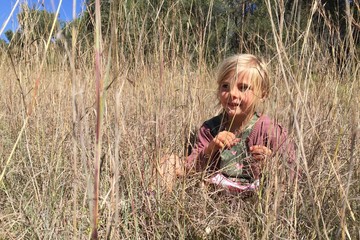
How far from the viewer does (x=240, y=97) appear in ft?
3.57

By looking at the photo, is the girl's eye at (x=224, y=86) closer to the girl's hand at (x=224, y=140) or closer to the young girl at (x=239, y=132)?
the young girl at (x=239, y=132)

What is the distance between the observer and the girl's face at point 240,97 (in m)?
1.09

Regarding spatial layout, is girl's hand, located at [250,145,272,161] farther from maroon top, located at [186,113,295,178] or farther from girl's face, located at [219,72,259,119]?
girl's face, located at [219,72,259,119]

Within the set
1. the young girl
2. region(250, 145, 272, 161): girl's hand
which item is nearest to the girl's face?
the young girl

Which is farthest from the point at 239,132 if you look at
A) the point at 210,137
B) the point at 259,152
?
the point at 259,152

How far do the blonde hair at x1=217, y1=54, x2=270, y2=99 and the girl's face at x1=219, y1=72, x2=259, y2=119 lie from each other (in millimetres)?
11

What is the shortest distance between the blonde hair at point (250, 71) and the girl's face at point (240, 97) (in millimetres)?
11

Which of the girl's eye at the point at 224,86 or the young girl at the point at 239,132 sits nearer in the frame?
the young girl at the point at 239,132

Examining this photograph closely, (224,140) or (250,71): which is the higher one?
(250,71)

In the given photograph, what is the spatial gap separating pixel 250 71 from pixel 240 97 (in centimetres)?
9

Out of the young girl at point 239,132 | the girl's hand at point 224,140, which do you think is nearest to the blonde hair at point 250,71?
the young girl at point 239,132

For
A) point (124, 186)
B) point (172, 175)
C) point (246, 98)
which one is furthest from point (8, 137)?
point (246, 98)

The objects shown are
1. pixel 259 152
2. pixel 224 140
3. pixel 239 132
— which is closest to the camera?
pixel 259 152

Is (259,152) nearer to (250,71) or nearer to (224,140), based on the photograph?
(224,140)
